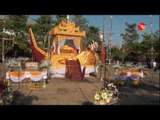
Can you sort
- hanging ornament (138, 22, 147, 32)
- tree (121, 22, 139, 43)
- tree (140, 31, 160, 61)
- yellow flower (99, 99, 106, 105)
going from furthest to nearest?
tree (121, 22, 139, 43) < tree (140, 31, 160, 61) < hanging ornament (138, 22, 147, 32) < yellow flower (99, 99, 106, 105)

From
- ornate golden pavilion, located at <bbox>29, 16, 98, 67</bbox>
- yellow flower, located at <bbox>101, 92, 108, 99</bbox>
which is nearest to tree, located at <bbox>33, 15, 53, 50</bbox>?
ornate golden pavilion, located at <bbox>29, 16, 98, 67</bbox>

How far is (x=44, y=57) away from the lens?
18.0 meters

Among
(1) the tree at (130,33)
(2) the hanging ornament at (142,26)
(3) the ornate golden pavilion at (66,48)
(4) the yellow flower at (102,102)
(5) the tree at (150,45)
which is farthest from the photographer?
(1) the tree at (130,33)

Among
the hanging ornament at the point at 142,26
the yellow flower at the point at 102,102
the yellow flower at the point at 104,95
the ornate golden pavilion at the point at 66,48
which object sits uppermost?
the hanging ornament at the point at 142,26

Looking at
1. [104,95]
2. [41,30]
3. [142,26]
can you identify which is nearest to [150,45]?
[142,26]

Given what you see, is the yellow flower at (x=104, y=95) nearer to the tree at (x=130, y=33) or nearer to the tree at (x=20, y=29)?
the tree at (x=20, y=29)

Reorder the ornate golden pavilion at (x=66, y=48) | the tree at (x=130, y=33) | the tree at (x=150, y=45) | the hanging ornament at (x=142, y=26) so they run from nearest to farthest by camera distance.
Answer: the ornate golden pavilion at (x=66, y=48)
the hanging ornament at (x=142, y=26)
the tree at (x=150, y=45)
the tree at (x=130, y=33)

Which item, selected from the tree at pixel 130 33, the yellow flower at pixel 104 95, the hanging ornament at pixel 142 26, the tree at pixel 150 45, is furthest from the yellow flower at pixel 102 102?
the tree at pixel 130 33

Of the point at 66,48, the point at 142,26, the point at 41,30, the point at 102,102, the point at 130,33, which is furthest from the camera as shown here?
the point at 130,33

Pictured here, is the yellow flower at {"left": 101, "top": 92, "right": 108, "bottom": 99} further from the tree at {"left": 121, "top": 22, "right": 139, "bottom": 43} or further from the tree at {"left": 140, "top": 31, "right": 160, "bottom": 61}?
the tree at {"left": 121, "top": 22, "right": 139, "bottom": 43}

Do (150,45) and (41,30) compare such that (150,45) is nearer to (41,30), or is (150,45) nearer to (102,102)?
(41,30)

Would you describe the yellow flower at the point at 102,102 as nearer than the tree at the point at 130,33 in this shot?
Yes

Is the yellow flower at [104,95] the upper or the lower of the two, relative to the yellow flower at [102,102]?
upper
